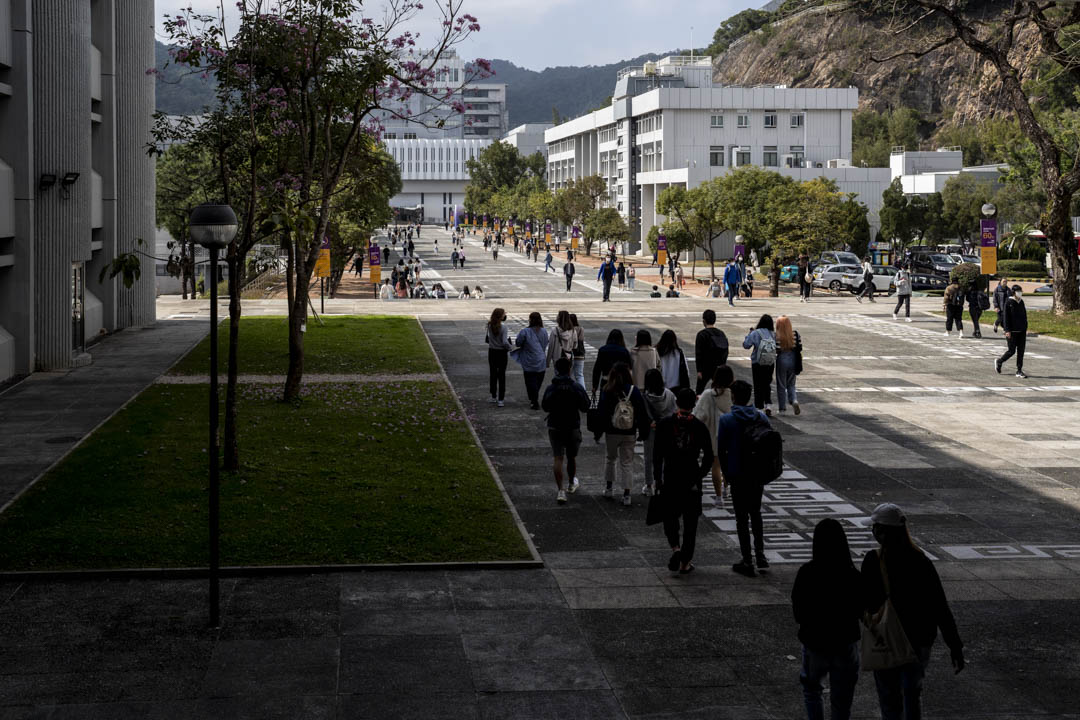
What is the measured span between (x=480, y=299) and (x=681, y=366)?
119 feet

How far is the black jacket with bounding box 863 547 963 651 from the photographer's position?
24.1 ft

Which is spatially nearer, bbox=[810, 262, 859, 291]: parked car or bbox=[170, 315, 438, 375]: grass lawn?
bbox=[170, 315, 438, 375]: grass lawn

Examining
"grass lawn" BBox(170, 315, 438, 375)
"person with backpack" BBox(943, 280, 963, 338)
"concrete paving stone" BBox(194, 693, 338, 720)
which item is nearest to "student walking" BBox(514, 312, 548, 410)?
"grass lawn" BBox(170, 315, 438, 375)

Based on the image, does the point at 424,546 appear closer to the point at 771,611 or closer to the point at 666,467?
the point at 666,467

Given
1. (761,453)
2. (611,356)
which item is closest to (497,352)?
(611,356)

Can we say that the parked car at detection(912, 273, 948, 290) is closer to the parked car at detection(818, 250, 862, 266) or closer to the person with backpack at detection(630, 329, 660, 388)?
the parked car at detection(818, 250, 862, 266)

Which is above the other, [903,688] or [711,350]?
[711,350]

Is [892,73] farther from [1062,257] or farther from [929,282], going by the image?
[1062,257]

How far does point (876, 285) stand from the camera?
58.8 meters

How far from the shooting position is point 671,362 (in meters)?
17.7

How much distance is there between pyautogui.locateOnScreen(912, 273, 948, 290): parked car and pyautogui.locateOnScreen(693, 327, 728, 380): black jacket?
45411 mm

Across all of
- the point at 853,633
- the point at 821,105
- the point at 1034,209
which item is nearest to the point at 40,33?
the point at 853,633

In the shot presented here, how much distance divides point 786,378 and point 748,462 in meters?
10.1

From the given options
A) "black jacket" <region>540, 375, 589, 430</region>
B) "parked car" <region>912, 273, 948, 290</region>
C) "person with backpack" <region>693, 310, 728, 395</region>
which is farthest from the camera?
"parked car" <region>912, 273, 948, 290</region>
